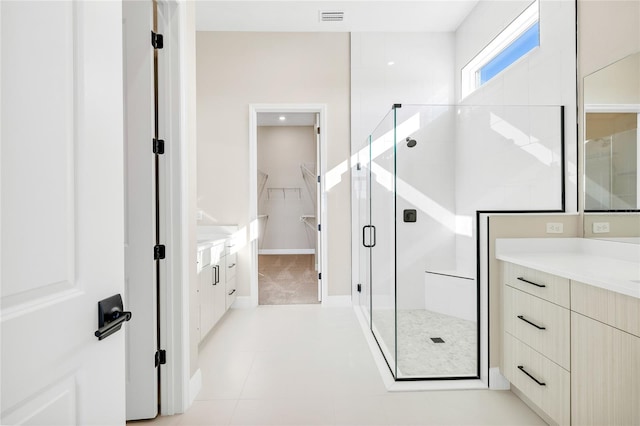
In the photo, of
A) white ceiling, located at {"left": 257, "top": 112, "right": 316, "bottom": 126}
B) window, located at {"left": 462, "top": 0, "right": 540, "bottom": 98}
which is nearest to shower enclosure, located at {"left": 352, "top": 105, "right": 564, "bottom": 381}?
window, located at {"left": 462, "top": 0, "right": 540, "bottom": 98}

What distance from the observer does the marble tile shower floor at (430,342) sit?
2146mm

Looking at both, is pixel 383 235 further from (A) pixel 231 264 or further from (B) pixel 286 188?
(B) pixel 286 188

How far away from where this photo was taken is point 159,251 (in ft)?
5.55

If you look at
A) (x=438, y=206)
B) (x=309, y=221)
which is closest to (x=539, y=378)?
(x=438, y=206)

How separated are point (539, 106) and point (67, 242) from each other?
2.77 meters

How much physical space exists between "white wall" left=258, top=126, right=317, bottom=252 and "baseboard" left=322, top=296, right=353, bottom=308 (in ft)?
11.1

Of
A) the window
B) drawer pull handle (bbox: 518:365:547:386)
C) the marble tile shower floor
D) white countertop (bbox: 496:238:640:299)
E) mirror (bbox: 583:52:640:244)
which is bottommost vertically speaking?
the marble tile shower floor

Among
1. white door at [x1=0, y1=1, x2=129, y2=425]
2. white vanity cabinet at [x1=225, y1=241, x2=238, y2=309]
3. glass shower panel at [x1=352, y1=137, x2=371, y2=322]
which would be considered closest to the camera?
white door at [x1=0, y1=1, x2=129, y2=425]

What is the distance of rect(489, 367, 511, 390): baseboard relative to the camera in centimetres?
194

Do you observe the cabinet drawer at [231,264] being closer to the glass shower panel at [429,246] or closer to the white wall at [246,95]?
the white wall at [246,95]

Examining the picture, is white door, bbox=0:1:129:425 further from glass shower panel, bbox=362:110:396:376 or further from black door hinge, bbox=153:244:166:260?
glass shower panel, bbox=362:110:396:376

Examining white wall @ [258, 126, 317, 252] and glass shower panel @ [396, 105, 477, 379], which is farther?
white wall @ [258, 126, 317, 252]

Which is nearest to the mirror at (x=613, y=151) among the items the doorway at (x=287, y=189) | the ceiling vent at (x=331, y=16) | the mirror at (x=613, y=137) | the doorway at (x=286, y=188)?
the mirror at (x=613, y=137)

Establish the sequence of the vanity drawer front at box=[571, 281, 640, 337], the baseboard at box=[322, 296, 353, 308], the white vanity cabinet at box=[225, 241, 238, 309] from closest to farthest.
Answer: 1. the vanity drawer front at box=[571, 281, 640, 337]
2. the white vanity cabinet at box=[225, 241, 238, 309]
3. the baseboard at box=[322, 296, 353, 308]
